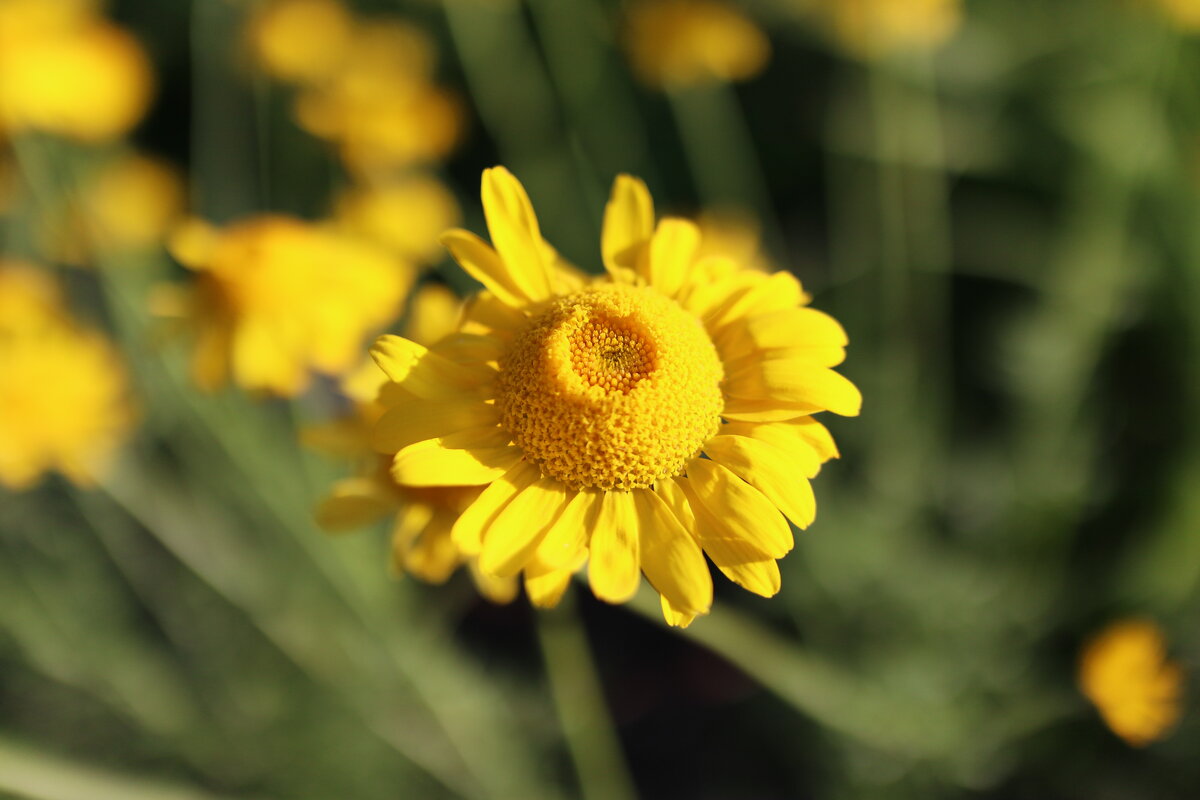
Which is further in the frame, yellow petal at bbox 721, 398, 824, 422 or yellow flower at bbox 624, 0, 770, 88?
yellow flower at bbox 624, 0, 770, 88

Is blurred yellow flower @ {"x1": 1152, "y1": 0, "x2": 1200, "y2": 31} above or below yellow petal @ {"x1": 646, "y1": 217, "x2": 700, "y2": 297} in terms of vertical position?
above

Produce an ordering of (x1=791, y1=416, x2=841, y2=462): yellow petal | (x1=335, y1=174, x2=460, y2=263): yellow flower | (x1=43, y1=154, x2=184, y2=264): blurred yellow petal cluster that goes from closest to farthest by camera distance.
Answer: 1. (x1=791, y1=416, x2=841, y2=462): yellow petal
2. (x1=335, y1=174, x2=460, y2=263): yellow flower
3. (x1=43, y1=154, x2=184, y2=264): blurred yellow petal cluster

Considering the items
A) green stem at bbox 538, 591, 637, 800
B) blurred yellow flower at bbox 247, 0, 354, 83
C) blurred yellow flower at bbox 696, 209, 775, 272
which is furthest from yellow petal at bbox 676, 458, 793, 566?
blurred yellow flower at bbox 247, 0, 354, 83

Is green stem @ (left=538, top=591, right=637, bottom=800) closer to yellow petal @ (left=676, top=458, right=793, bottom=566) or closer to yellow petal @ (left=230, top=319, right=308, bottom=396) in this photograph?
yellow petal @ (left=230, top=319, right=308, bottom=396)

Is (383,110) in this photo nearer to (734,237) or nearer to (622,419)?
(734,237)

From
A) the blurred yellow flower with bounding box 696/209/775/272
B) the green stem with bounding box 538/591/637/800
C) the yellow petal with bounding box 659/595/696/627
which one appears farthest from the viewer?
the blurred yellow flower with bounding box 696/209/775/272

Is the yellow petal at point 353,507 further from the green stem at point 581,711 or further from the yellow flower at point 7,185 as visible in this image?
the yellow flower at point 7,185

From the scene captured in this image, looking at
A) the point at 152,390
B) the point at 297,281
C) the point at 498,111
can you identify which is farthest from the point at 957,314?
the point at 152,390

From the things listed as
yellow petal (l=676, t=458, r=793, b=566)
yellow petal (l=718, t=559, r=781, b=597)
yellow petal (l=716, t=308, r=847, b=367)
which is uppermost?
yellow petal (l=716, t=308, r=847, b=367)
